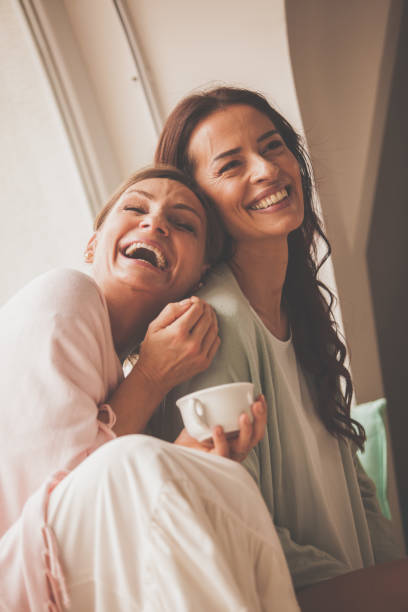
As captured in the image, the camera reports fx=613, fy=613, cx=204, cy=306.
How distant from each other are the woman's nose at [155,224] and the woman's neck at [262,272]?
0.25m

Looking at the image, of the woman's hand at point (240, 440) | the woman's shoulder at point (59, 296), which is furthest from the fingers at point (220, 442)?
the woman's shoulder at point (59, 296)

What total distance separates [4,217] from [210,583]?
2.12 meters

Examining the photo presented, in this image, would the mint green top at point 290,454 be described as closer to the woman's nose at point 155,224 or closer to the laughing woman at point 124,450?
the laughing woman at point 124,450

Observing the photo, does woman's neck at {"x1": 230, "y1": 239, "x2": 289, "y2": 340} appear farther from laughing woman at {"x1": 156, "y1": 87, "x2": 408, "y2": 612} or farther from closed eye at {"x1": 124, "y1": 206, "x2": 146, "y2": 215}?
closed eye at {"x1": 124, "y1": 206, "x2": 146, "y2": 215}

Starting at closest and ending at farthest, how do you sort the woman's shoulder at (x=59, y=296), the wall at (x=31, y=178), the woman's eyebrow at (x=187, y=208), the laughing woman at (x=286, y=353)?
1. the woman's shoulder at (x=59, y=296)
2. the laughing woman at (x=286, y=353)
3. the woman's eyebrow at (x=187, y=208)
4. the wall at (x=31, y=178)

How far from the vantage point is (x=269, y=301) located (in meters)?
1.50

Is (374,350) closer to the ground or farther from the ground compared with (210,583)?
closer to the ground

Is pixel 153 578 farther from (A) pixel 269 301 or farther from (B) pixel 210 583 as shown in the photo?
(A) pixel 269 301

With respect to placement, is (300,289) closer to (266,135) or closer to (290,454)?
(266,135)

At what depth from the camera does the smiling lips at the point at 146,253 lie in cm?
127

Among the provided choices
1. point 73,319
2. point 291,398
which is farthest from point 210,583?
point 291,398

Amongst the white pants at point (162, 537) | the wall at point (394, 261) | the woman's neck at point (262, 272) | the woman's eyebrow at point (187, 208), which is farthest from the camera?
the wall at point (394, 261)

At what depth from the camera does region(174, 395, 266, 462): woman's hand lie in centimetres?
95

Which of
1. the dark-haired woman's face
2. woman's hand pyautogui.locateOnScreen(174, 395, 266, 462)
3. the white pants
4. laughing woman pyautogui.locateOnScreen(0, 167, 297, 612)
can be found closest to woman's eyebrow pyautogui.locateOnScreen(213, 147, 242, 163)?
the dark-haired woman's face
